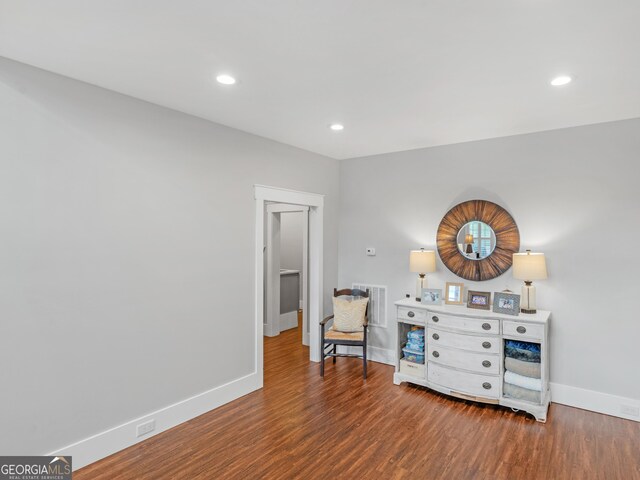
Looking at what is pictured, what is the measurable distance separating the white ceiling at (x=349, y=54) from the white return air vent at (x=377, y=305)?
2.28 m

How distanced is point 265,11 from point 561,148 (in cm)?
322

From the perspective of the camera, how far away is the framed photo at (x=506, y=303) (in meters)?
3.53

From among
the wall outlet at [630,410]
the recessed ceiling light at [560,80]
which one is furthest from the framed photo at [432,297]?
the recessed ceiling light at [560,80]

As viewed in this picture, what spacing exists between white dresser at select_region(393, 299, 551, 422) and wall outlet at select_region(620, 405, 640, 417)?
1.91 ft

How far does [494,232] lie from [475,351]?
1270mm

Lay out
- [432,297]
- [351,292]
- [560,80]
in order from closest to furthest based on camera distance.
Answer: [560,80] → [432,297] → [351,292]

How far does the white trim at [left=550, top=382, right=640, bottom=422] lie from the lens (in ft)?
10.9

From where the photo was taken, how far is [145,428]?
2906 millimetres

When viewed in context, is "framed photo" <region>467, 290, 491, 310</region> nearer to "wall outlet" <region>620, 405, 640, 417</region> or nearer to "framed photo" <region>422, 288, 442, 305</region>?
"framed photo" <region>422, 288, 442, 305</region>

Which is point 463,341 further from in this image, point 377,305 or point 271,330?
point 271,330

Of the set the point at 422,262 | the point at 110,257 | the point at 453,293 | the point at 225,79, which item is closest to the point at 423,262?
the point at 422,262

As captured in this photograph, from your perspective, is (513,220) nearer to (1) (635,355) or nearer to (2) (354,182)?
(1) (635,355)

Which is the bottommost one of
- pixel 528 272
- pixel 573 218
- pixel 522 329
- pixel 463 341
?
pixel 463 341

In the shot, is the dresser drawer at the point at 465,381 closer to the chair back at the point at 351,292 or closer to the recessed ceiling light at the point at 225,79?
the chair back at the point at 351,292
